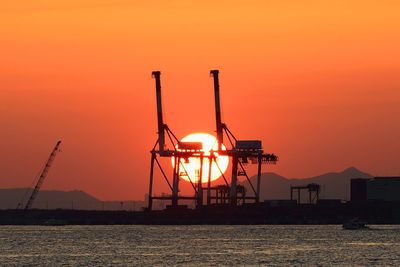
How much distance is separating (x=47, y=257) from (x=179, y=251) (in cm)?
2089

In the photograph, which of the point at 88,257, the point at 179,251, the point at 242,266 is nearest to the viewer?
the point at 242,266

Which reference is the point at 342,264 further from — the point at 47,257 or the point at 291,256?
the point at 47,257

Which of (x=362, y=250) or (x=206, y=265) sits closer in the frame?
(x=206, y=265)

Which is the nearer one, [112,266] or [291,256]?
[112,266]

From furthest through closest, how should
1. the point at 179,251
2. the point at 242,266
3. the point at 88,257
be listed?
1. the point at 179,251
2. the point at 88,257
3. the point at 242,266

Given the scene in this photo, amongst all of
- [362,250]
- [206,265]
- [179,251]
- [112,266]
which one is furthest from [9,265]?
[362,250]

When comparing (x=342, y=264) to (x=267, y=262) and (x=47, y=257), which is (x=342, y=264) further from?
(x=47, y=257)

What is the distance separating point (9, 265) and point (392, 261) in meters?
43.8

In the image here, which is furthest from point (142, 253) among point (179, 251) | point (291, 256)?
point (291, 256)

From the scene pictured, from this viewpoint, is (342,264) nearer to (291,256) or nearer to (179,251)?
(291,256)

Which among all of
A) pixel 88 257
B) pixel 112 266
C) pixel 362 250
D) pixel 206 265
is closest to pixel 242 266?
pixel 206 265

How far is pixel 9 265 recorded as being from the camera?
158m

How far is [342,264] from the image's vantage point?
521ft

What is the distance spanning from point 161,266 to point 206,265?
5000 millimetres
